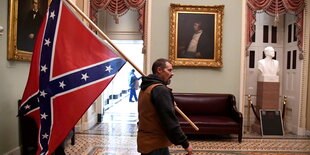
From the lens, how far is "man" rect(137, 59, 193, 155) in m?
2.22

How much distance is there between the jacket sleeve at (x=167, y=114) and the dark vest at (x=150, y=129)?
81 millimetres

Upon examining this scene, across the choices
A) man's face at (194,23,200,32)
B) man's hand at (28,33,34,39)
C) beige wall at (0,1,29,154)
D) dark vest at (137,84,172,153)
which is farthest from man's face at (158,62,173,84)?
man's face at (194,23,200,32)

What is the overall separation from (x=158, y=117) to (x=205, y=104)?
15.0ft

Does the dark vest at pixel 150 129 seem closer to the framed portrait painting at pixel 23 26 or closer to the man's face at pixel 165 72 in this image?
the man's face at pixel 165 72

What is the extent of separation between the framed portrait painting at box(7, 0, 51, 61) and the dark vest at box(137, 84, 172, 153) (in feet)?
8.98

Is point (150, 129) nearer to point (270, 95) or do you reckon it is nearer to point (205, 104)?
point (205, 104)

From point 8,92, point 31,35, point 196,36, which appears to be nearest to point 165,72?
point 8,92

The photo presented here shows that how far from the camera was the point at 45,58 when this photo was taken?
2.76m

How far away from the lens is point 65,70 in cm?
274

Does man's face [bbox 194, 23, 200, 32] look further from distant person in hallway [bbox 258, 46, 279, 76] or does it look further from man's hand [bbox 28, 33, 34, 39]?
man's hand [bbox 28, 33, 34, 39]

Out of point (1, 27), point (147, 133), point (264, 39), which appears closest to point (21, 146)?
point (1, 27)

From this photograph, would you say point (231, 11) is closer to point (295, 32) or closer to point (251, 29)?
point (251, 29)

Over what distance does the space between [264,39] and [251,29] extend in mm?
1401

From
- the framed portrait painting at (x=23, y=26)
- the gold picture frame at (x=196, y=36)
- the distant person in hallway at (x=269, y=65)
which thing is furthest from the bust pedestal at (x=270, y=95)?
the framed portrait painting at (x=23, y=26)
